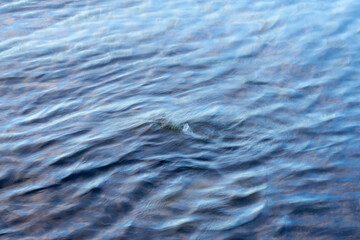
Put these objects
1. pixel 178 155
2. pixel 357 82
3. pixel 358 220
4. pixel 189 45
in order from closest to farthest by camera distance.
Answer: pixel 358 220
pixel 178 155
pixel 357 82
pixel 189 45

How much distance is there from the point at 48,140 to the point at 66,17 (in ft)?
10.8

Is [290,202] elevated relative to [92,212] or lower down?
lower down

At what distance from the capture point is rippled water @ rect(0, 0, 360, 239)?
12.0 ft

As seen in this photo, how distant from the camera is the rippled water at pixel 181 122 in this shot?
12.0 ft

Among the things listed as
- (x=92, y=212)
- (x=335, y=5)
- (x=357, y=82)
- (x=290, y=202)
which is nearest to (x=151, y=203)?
(x=92, y=212)

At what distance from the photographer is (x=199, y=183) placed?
400 centimetres

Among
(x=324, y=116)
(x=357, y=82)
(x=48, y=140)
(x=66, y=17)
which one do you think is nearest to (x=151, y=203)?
(x=48, y=140)

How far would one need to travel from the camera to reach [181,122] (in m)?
4.82

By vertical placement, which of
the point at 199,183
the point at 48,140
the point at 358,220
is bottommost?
the point at 358,220

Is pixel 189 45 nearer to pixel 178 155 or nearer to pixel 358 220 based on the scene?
pixel 178 155

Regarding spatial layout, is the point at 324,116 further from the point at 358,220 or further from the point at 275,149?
the point at 358,220

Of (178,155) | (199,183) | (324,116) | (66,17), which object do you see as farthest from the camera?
(66,17)

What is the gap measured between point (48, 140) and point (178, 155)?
1.13 m

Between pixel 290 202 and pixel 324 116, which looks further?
pixel 324 116
